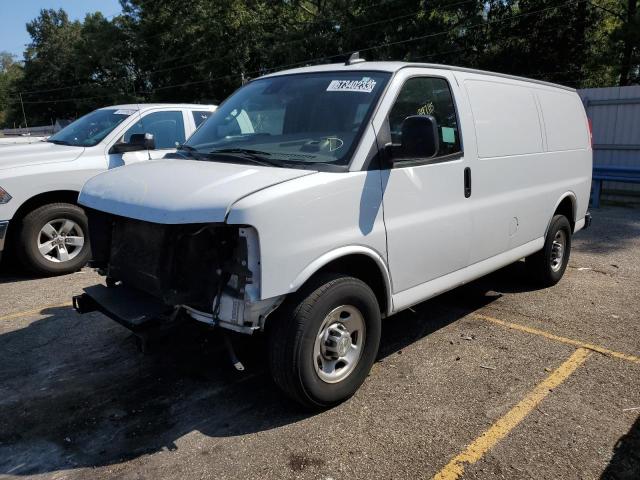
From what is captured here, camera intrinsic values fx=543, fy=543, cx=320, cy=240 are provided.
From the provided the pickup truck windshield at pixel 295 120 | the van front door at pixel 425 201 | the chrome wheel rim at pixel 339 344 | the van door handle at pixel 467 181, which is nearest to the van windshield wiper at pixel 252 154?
the pickup truck windshield at pixel 295 120

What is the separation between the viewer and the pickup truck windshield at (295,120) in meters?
3.62

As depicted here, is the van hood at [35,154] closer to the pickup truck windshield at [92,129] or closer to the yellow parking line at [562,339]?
the pickup truck windshield at [92,129]

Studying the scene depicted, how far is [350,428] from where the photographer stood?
334 cm

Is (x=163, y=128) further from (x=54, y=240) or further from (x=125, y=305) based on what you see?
(x=125, y=305)

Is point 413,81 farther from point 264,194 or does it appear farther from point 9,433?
point 9,433

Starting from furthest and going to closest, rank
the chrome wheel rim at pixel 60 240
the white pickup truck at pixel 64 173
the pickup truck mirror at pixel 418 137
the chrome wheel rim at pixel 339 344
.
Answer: the chrome wheel rim at pixel 60 240 → the white pickup truck at pixel 64 173 → the pickup truck mirror at pixel 418 137 → the chrome wheel rim at pixel 339 344

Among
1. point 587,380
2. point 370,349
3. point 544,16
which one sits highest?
point 544,16

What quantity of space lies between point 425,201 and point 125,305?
2180 mm

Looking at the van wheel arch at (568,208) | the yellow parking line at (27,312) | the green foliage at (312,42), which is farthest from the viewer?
the green foliage at (312,42)

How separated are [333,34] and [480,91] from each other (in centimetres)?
2683

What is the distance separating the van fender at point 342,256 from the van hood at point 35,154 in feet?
15.2

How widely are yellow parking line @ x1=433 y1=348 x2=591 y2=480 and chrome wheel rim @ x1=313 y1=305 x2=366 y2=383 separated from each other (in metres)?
0.88

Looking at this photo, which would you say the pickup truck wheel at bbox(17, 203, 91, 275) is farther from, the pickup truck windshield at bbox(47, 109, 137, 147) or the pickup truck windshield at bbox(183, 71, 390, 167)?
the pickup truck windshield at bbox(183, 71, 390, 167)

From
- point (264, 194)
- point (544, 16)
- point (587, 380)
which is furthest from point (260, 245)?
Answer: point (544, 16)
